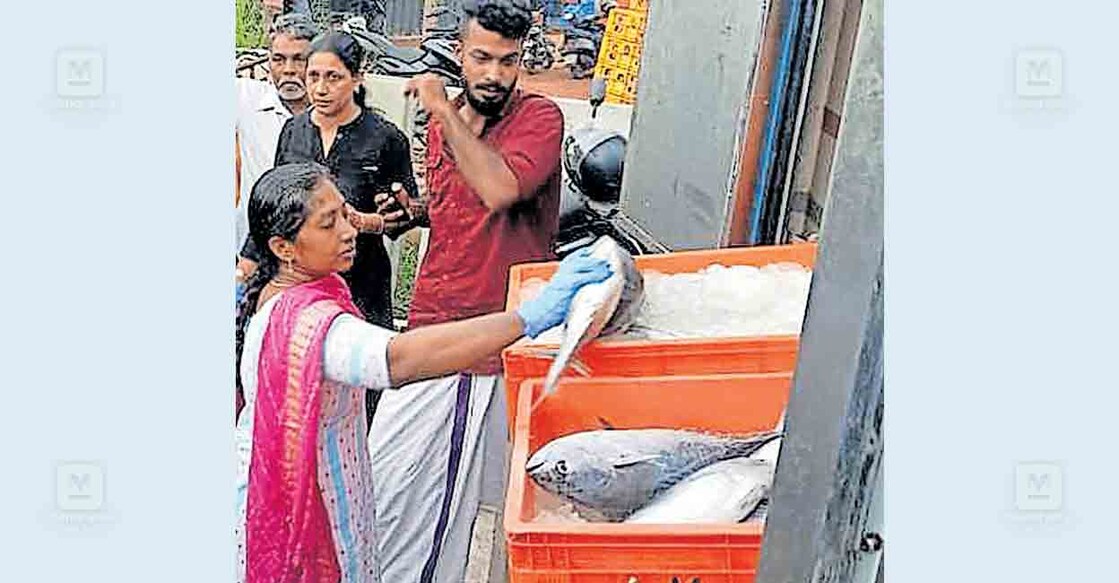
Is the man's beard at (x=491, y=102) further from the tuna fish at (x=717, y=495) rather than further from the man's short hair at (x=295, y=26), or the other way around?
the tuna fish at (x=717, y=495)

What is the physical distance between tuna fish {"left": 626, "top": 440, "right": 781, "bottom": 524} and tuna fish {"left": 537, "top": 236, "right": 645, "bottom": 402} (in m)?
0.22

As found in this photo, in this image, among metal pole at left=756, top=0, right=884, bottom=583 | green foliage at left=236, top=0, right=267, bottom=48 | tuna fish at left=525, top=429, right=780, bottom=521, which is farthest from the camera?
green foliage at left=236, top=0, right=267, bottom=48

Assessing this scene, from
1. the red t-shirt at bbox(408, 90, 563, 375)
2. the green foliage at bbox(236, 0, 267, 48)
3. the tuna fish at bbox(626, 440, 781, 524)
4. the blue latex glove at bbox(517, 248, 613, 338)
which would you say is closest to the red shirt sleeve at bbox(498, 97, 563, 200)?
the red t-shirt at bbox(408, 90, 563, 375)

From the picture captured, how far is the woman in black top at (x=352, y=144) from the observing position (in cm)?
214

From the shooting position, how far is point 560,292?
2113 mm

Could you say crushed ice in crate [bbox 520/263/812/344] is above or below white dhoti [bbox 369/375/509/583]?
above

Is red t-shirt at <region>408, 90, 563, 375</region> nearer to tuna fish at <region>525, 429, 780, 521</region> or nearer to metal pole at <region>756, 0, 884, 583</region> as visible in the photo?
tuna fish at <region>525, 429, 780, 521</region>

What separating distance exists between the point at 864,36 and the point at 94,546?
1232mm

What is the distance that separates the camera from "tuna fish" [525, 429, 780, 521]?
2.00 metres

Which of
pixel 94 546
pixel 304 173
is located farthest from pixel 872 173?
pixel 94 546

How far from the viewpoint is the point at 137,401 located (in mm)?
2168

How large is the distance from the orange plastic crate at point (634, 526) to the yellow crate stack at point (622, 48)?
1.31ft
